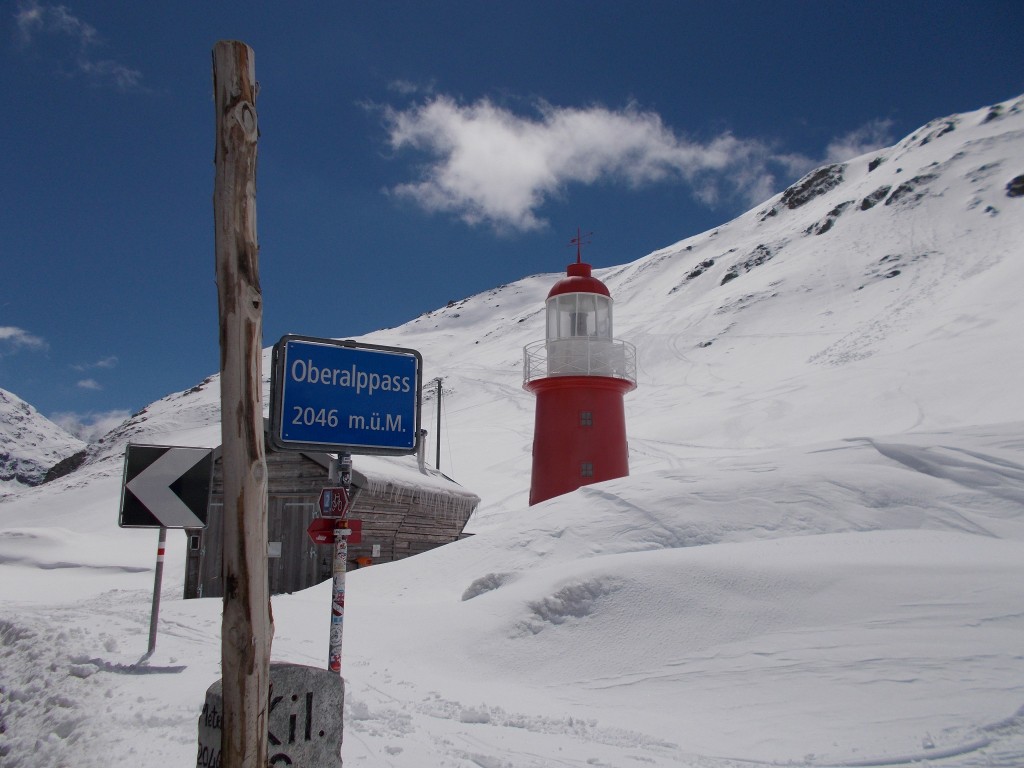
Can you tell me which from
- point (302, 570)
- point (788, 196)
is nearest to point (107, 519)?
point (302, 570)

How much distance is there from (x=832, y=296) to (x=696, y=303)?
17323 millimetres

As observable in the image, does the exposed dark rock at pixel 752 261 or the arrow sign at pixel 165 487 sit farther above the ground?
the exposed dark rock at pixel 752 261

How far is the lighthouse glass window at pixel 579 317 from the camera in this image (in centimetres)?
1730

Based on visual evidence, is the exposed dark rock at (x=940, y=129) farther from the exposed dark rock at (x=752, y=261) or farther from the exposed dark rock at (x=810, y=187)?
the exposed dark rock at (x=752, y=261)

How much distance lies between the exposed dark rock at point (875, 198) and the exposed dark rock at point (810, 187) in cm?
2160

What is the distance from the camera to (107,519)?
134ft

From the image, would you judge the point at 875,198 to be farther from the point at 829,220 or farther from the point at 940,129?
the point at 940,129

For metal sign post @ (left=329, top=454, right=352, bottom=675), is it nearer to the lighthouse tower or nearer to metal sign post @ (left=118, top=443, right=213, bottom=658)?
metal sign post @ (left=118, top=443, right=213, bottom=658)

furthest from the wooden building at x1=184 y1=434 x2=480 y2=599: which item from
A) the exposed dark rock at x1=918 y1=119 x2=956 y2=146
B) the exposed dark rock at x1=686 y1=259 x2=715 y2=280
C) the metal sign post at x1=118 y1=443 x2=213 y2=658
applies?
the exposed dark rock at x1=918 y1=119 x2=956 y2=146

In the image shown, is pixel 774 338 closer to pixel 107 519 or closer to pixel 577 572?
pixel 107 519

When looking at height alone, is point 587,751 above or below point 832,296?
below

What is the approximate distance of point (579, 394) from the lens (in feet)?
54.5

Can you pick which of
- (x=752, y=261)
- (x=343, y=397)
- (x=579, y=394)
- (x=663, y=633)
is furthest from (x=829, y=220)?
(x=343, y=397)

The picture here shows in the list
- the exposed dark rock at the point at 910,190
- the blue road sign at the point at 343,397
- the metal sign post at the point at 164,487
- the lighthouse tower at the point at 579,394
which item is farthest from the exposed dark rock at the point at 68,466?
the exposed dark rock at the point at 910,190
